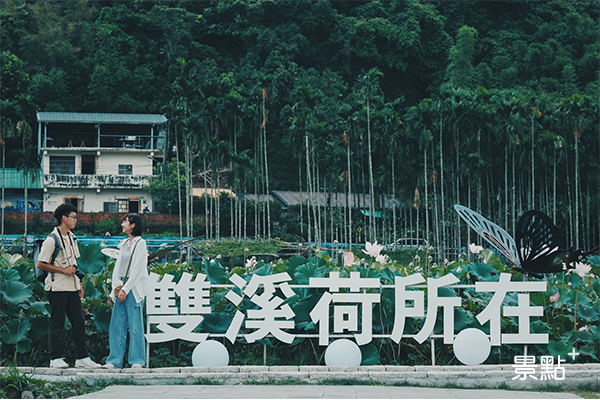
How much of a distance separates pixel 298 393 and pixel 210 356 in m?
1.30

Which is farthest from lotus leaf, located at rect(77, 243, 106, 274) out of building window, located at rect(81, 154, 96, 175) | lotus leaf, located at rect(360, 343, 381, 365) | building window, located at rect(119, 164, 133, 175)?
building window, located at rect(81, 154, 96, 175)

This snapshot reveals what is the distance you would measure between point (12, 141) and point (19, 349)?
136ft

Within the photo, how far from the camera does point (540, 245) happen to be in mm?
7168

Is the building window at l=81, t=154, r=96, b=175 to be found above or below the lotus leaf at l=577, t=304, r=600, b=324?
above

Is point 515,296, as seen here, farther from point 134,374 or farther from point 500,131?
point 500,131

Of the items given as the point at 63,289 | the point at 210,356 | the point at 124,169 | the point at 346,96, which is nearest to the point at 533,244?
the point at 210,356

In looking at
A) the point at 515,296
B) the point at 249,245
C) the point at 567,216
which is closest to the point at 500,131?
the point at 567,216

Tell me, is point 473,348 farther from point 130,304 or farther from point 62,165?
point 62,165

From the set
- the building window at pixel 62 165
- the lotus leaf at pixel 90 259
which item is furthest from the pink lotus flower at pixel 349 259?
the building window at pixel 62 165

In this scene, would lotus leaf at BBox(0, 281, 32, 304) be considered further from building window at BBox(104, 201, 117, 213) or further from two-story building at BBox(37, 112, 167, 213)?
building window at BBox(104, 201, 117, 213)

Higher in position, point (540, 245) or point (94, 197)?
point (94, 197)

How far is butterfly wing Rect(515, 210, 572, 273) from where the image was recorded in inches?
280

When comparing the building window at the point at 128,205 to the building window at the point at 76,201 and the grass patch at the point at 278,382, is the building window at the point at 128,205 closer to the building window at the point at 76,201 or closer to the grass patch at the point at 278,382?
the building window at the point at 76,201

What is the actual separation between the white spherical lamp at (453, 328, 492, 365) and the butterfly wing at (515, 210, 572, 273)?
96 centimetres
